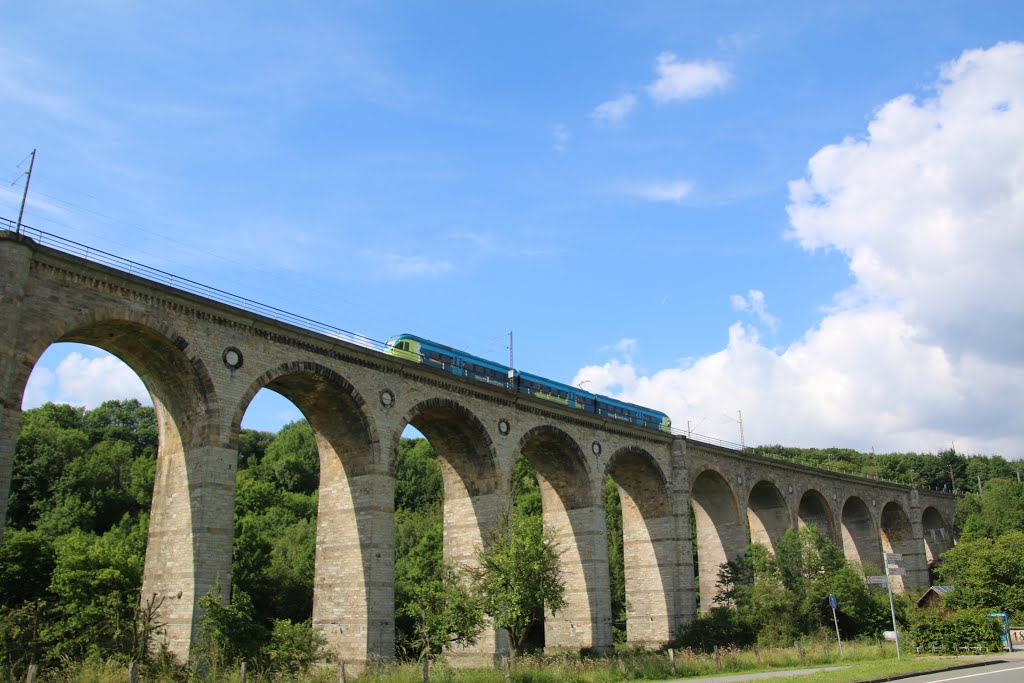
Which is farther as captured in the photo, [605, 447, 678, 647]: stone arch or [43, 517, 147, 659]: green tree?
[605, 447, 678, 647]: stone arch

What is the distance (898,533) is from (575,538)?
39207 mm

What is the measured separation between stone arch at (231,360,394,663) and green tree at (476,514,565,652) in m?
3.66

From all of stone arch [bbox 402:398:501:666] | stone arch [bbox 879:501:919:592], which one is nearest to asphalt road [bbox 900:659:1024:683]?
stone arch [bbox 402:398:501:666]

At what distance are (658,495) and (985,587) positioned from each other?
60.3 ft

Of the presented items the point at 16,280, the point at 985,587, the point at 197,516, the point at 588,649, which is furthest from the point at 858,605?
the point at 16,280

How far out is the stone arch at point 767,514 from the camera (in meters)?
48.6

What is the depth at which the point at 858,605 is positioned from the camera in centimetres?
3934

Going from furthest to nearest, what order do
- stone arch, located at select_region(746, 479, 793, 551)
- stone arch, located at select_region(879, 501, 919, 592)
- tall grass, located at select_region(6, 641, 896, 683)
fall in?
stone arch, located at select_region(879, 501, 919, 592)
stone arch, located at select_region(746, 479, 793, 551)
tall grass, located at select_region(6, 641, 896, 683)

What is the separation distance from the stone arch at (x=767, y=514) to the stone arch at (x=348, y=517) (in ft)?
94.1

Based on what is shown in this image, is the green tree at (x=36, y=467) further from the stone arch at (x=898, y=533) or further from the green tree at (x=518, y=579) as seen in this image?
the stone arch at (x=898, y=533)

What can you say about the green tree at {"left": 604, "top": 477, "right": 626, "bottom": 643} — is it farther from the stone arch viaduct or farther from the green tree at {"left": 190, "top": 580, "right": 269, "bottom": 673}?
the green tree at {"left": 190, "top": 580, "right": 269, "bottom": 673}

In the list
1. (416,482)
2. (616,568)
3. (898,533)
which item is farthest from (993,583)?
(416,482)

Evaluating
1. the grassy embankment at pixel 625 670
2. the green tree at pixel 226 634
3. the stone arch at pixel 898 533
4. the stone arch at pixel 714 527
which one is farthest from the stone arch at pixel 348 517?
the stone arch at pixel 898 533

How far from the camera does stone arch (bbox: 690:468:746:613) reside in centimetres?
4456
